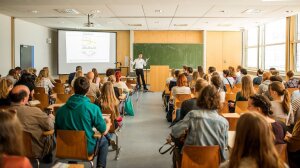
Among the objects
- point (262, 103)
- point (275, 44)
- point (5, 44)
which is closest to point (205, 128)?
point (262, 103)

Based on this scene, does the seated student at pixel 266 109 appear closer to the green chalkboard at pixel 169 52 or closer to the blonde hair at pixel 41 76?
the blonde hair at pixel 41 76

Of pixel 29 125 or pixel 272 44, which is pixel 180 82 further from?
pixel 272 44

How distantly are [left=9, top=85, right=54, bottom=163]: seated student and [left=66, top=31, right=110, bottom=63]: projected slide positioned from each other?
11185 millimetres

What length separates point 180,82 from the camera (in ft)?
24.1

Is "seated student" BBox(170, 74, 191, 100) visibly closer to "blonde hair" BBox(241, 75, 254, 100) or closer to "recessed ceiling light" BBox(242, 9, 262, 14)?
"blonde hair" BBox(241, 75, 254, 100)

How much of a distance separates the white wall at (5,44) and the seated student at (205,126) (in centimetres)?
933

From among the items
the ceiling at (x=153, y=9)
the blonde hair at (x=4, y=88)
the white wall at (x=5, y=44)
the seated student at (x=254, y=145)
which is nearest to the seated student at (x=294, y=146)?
the seated student at (x=254, y=145)

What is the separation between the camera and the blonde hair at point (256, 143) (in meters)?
1.98

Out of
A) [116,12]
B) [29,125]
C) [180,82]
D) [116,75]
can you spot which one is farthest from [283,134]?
[116,12]

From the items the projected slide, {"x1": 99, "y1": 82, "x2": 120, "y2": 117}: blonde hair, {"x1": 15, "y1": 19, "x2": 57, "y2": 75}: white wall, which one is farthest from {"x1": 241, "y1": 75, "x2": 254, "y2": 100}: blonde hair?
the projected slide

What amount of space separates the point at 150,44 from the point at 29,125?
517 inches

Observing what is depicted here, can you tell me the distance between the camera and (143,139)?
6.45m

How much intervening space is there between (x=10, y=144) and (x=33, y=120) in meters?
1.87

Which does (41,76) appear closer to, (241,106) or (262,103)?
(241,106)
